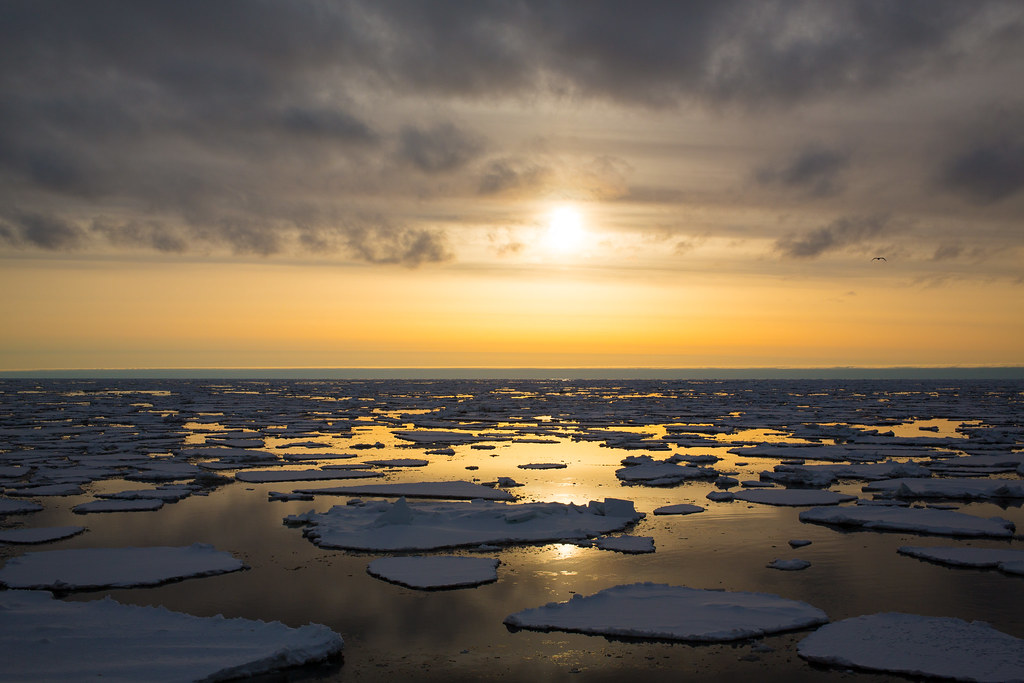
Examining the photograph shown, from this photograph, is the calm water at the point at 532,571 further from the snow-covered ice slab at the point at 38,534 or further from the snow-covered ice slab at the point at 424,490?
the snow-covered ice slab at the point at 424,490

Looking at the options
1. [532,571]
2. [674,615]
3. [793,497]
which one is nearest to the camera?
[674,615]

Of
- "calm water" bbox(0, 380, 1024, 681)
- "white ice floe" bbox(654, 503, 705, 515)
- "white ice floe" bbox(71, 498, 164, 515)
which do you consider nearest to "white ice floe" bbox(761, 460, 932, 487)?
"calm water" bbox(0, 380, 1024, 681)

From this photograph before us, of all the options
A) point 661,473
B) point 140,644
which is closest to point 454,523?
point 140,644

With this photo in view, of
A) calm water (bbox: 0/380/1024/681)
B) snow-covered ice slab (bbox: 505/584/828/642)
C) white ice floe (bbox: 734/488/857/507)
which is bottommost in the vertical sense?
calm water (bbox: 0/380/1024/681)

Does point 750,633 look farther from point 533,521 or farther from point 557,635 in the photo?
point 533,521

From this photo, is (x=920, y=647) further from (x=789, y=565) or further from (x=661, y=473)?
(x=661, y=473)

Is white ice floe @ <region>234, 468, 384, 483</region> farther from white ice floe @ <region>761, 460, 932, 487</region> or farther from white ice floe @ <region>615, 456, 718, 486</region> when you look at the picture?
white ice floe @ <region>761, 460, 932, 487</region>
